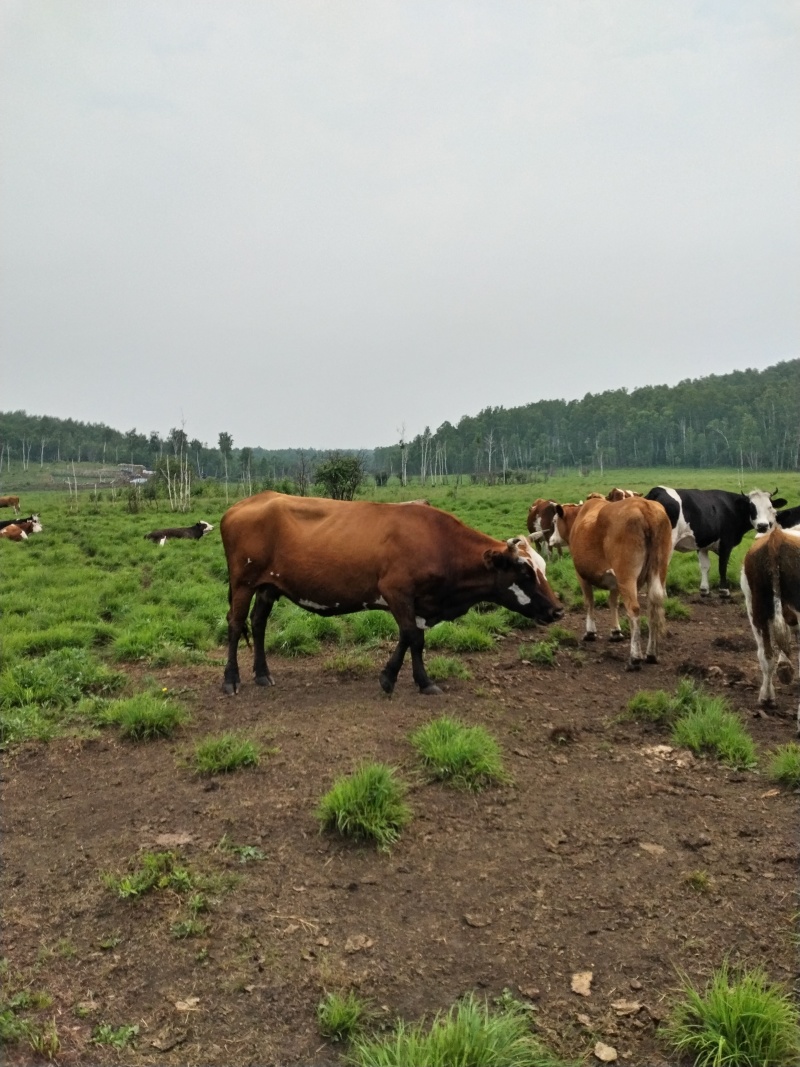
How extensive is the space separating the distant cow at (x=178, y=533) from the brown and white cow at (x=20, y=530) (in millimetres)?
3907

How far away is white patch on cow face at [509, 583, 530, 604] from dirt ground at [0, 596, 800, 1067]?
155cm

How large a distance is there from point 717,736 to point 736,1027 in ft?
10.3

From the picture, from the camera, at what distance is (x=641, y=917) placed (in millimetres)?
3477

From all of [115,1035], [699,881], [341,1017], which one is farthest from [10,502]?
[699,881]

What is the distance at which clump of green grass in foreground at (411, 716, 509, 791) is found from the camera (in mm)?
4898

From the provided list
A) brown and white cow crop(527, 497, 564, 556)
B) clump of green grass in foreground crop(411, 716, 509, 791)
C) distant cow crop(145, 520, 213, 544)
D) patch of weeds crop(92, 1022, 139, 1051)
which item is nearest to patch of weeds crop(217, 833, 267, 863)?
patch of weeds crop(92, 1022, 139, 1051)

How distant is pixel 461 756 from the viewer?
4.98 meters

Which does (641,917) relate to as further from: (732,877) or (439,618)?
(439,618)

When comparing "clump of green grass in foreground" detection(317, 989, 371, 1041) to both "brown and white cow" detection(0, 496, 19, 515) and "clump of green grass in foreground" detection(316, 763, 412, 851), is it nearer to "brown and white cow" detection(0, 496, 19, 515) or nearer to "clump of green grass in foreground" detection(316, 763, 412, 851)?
"clump of green grass in foreground" detection(316, 763, 412, 851)

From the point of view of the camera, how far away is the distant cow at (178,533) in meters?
22.4

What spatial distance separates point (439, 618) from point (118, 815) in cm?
367

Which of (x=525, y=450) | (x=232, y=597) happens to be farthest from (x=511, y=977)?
(x=525, y=450)

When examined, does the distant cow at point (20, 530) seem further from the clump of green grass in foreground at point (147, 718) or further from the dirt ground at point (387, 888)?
the dirt ground at point (387, 888)

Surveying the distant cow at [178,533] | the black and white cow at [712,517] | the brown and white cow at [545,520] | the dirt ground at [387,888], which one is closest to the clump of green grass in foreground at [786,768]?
the dirt ground at [387,888]
